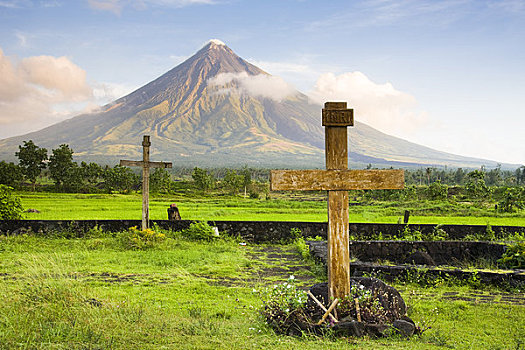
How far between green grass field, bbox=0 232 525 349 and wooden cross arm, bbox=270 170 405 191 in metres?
1.60

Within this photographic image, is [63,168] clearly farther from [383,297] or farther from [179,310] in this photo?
[383,297]

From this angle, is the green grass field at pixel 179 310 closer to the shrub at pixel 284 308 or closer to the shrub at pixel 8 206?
the shrub at pixel 284 308

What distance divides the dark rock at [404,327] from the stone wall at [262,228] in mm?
8836

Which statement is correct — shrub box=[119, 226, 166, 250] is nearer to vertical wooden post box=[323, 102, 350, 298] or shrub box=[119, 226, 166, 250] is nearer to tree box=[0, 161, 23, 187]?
vertical wooden post box=[323, 102, 350, 298]

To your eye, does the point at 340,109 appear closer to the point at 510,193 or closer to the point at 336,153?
the point at 336,153

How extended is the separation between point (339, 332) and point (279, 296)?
0.86 m

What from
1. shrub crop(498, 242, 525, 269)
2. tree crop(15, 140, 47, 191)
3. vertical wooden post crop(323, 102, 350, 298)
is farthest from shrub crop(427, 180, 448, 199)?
tree crop(15, 140, 47, 191)

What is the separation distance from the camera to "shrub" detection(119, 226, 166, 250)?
1155cm

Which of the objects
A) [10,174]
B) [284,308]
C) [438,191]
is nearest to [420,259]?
[284,308]

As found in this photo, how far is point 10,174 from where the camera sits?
5138cm

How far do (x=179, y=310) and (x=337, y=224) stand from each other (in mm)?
2364

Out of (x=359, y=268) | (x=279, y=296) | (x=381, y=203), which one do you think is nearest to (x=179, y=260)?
(x=359, y=268)

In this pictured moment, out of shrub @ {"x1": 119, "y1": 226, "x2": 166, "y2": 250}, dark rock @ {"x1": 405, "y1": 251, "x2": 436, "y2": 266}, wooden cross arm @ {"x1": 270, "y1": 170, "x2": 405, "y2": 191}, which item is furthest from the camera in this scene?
shrub @ {"x1": 119, "y1": 226, "x2": 166, "y2": 250}

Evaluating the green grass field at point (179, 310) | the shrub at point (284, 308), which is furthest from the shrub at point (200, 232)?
the shrub at point (284, 308)
